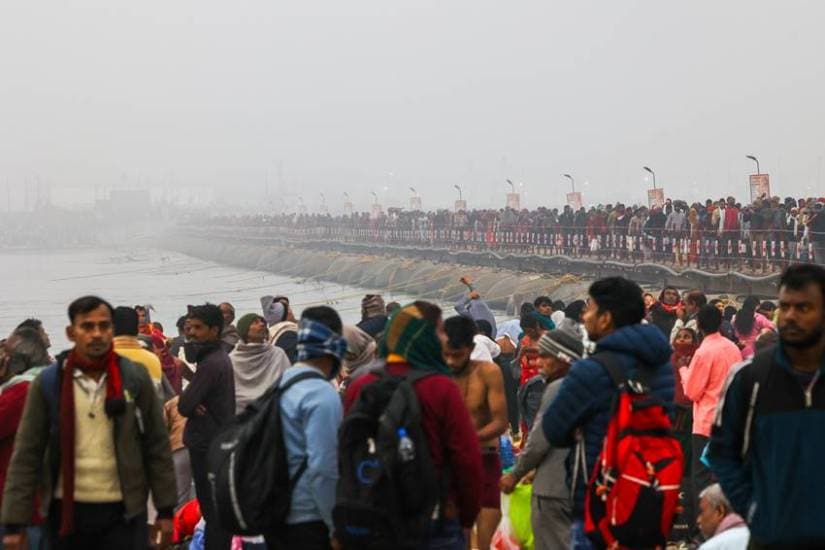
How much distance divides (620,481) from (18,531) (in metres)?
2.33

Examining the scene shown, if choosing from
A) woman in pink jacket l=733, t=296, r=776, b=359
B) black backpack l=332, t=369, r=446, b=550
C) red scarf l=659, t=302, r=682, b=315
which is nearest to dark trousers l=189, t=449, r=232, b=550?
black backpack l=332, t=369, r=446, b=550

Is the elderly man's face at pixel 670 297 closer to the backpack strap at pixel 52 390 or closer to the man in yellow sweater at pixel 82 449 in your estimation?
the man in yellow sweater at pixel 82 449

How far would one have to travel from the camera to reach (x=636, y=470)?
14.6 feet

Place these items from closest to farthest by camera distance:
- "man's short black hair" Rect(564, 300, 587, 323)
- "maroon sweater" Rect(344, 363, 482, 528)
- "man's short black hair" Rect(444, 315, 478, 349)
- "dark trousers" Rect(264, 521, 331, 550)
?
1. "maroon sweater" Rect(344, 363, 482, 528)
2. "dark trousers" Rect(264, 521, 331, 550)
3. "man's short black hair" Rect(444, 315, 478, 349)
4. "man's short black hair" Rect(564, 300, 587, 323)

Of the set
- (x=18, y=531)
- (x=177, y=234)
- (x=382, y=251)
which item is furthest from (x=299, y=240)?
(x=18, y=531)

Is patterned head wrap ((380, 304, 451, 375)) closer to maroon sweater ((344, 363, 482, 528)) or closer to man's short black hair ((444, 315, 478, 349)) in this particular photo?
maroon sweater ((344, 363, 482, 528))

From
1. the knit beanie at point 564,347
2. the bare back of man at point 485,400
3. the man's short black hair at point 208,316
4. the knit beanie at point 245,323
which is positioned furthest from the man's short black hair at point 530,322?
the knit beanie at point 564,347

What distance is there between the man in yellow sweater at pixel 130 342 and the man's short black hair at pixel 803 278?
4155 mm

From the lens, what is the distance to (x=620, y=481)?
447cm

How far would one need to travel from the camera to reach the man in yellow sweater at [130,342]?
7.25 meters

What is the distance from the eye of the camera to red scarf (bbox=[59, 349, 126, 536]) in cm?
496

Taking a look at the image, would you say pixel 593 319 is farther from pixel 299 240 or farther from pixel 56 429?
pixel 299 240

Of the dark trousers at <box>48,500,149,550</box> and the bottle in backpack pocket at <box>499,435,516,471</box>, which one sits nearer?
the dark trousers at <box>48,500,149,550</box>

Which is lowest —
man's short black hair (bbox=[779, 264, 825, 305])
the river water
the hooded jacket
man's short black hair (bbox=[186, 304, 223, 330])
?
the river water
